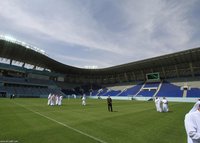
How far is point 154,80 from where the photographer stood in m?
81.9

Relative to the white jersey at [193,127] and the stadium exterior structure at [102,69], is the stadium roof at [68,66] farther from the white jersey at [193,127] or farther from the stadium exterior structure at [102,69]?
the white jersey at [193,127]

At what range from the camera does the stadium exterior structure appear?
225 feet

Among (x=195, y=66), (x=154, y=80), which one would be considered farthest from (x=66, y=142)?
(x=154, y=80)

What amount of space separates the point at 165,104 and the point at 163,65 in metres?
57.5

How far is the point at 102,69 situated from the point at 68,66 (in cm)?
1809

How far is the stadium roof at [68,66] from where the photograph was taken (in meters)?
65.4

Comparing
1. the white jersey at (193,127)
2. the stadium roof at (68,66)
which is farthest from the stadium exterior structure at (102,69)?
the white jersey at (193,127)

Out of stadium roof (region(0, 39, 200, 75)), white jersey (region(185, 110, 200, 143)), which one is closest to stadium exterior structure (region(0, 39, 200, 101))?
stadium roof (region(0, 39, 200, 75))

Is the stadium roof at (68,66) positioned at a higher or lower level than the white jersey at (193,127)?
higher

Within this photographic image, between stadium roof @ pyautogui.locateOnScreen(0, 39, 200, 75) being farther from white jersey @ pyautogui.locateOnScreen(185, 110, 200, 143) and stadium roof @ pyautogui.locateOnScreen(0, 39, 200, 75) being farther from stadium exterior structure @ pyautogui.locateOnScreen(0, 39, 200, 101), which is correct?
white jersey @ pyautogui.locateOnScreen(185, 110, 200, 143)

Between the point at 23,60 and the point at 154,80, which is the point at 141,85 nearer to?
the point at 154,80

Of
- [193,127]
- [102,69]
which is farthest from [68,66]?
[193,127]

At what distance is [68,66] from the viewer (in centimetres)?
9175

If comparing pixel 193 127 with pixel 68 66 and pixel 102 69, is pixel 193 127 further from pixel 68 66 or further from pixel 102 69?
pixel 102 69
